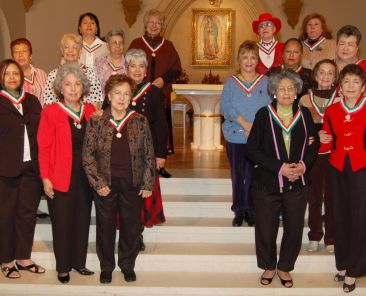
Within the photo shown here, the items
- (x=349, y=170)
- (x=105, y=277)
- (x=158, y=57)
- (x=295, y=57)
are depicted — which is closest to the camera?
(x=349, y=170)

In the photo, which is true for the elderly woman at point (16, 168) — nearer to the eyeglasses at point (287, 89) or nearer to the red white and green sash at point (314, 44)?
the eyeglasses at point (287, 89)

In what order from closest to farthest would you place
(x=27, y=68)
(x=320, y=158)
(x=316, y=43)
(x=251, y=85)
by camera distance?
1. (x=320, y=158)
2. (x=251, y=85)
3. (x=27, y=68)
4. (x=316, y=43)

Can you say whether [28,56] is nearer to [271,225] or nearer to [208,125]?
[271,225]

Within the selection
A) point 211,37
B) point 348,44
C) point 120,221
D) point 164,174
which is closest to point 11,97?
point 120,221

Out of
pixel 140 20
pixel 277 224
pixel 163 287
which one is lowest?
pixel 163 287

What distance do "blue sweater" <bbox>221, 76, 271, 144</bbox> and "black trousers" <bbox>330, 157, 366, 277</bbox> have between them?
0.84 metres

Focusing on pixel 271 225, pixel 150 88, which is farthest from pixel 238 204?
pixel 150 88

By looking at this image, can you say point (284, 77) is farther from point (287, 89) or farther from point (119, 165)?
point (119, 165)

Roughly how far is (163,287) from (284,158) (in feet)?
4.51

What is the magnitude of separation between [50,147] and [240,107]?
162 cm

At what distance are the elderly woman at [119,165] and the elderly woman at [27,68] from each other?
3.60ft

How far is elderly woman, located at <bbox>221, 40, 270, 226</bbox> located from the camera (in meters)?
4.61

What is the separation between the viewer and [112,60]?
5.05 meters

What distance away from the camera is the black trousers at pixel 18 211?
13.9 feet
